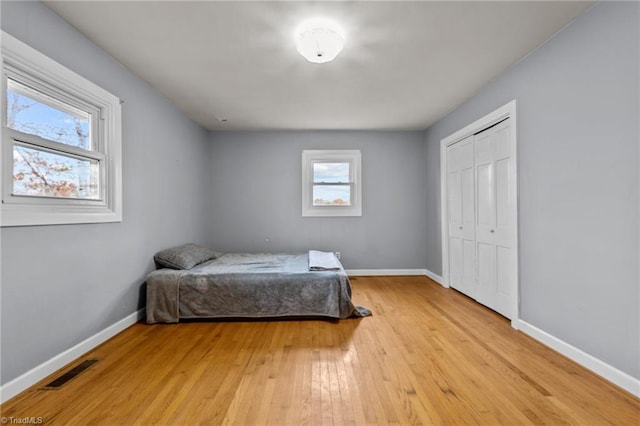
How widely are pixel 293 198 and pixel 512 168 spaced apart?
3242 mm

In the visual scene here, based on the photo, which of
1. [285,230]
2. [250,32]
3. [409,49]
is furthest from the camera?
[285,230]

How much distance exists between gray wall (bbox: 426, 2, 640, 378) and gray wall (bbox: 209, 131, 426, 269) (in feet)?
8.05

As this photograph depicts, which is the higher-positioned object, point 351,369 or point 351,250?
point 351,250

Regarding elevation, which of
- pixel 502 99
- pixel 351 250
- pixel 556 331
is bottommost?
pixel 556 331

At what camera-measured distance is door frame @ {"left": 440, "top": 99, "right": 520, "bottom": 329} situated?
2.79 metres

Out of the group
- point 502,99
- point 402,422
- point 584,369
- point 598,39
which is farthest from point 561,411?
point 502,99

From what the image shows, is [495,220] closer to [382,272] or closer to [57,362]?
[382,272]

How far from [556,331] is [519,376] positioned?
67cm

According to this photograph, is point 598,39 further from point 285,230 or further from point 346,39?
point 285,230

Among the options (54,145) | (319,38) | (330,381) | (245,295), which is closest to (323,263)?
(245,295)

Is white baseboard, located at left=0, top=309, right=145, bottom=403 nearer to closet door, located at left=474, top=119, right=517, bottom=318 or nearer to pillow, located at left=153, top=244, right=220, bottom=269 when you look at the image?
pillow, located at left=153, top=244, right=220, bottom=269

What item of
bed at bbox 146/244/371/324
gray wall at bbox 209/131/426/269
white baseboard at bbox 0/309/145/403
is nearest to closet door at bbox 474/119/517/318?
bed at bbox 146/244/371/324

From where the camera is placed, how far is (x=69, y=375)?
2.01m

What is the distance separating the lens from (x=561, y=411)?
1633 millimetres
